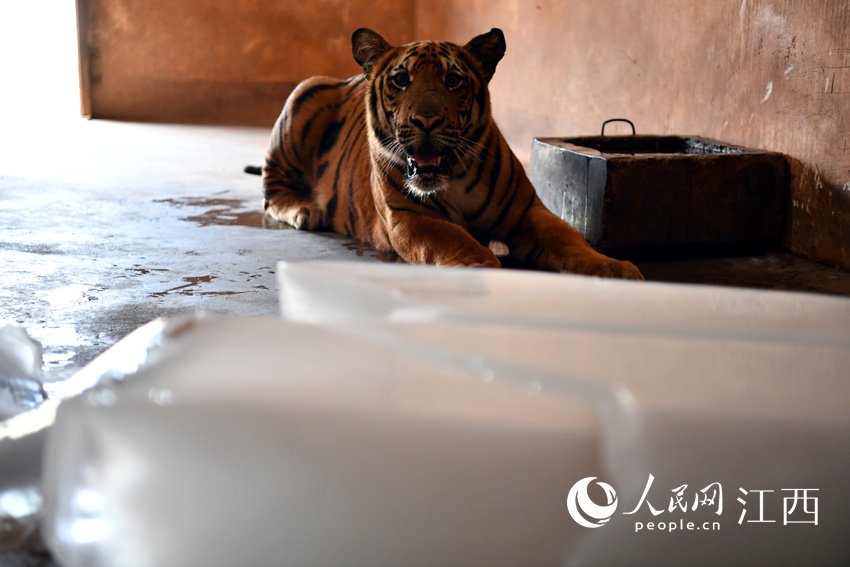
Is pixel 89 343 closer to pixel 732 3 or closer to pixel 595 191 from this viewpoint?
pixel 595 191

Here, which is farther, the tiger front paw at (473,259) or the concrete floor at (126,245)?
the tiger front paw at (473,259)

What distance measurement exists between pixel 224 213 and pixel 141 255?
1021 mm

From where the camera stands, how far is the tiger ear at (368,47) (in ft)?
10.5

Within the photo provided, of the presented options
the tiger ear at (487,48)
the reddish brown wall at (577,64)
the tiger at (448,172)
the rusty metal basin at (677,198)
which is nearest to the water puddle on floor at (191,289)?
the tiger at (448,172)

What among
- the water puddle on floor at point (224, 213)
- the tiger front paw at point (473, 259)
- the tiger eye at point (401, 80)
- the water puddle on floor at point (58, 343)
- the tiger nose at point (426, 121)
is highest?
the tiger eye at point (401, 80)

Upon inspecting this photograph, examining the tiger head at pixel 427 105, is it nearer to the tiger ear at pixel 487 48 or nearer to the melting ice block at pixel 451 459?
the tiger ear at pixel 487 48

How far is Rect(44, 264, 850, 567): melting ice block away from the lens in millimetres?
818

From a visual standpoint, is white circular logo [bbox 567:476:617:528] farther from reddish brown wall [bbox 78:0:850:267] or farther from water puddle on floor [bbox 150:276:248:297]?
reddish brown wall [bbox 78:0:850:267]

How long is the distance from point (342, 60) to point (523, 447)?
371 inches

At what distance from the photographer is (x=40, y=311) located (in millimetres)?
2391

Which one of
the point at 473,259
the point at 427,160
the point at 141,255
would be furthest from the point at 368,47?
the point at 141,255

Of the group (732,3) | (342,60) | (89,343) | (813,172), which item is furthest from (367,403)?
(342,60)

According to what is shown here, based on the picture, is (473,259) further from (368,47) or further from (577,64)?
(577,64)

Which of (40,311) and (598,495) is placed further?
(40,311)
